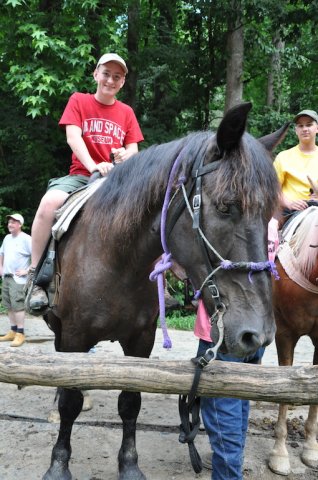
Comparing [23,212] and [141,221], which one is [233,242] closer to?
[141,221]

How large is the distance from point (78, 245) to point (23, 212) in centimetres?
890

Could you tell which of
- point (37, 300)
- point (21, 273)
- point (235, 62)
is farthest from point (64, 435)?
point (235, 62)

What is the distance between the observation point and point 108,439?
376cm

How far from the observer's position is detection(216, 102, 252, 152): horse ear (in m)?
1.79

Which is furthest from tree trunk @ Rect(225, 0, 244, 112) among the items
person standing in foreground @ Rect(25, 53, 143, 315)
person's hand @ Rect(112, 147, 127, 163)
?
person's hand @ Rect(112, 147, 127, 163)

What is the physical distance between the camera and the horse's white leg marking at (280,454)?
333 centimetres

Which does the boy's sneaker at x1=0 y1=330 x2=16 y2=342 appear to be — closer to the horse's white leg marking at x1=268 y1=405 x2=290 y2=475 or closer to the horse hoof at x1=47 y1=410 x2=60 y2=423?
the horse hoof at x1=47 y1=410 x2=60 y2=423

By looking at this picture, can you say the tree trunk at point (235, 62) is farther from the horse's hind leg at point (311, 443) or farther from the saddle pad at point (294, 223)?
the horse's hind leg at point (311, 443)

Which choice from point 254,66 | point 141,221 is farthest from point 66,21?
point 141,221

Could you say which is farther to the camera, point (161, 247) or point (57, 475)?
point (57, 475)

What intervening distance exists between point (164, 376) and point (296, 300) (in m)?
1.88

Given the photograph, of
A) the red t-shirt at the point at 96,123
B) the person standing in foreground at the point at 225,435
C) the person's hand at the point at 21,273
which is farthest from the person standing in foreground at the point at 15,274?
the person standing in foreground at the point at 225,435

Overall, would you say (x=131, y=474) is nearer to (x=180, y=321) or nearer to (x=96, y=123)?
(x=96, y=123)

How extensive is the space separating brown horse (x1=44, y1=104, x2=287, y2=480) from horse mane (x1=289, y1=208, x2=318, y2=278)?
1190 millimetres
